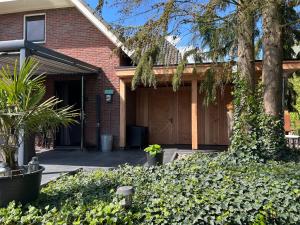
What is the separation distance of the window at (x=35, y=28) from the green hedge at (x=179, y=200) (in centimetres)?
817

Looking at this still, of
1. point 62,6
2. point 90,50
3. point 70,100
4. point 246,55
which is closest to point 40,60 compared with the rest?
point 90,50

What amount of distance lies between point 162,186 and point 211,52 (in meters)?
4.35

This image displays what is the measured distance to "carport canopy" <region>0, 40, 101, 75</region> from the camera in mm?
6670

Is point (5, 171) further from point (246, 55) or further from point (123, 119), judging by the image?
point (123, 119)

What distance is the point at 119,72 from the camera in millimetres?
10586

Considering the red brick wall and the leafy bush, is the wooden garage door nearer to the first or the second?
the red brick wall

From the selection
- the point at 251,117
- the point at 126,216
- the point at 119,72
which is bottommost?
the point at 126,216

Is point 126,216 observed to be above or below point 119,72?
below

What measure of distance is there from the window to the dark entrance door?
6.57 ft

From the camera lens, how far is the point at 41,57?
7.66m

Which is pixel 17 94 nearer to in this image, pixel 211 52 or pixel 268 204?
pixel 268 204

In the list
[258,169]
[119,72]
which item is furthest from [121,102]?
[258,169]

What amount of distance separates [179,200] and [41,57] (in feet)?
17.4

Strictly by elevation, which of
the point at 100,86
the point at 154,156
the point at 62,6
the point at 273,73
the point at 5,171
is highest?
the point at 62,6
